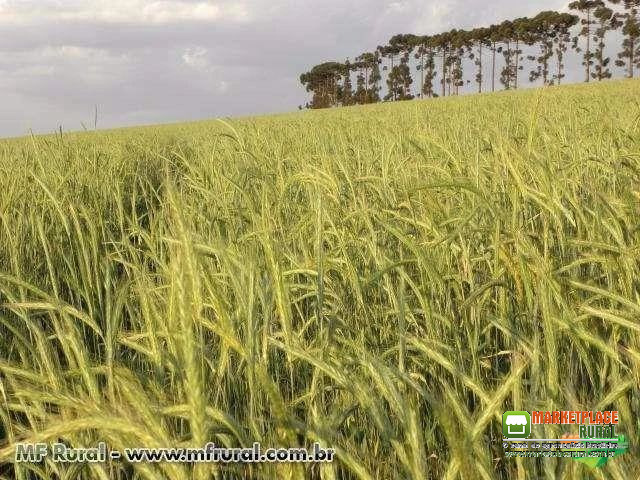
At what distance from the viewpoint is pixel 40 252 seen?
7.03 ft

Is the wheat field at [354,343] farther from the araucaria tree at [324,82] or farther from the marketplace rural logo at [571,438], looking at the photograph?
the araucaria tree at [324,82]

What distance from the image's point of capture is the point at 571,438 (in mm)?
646

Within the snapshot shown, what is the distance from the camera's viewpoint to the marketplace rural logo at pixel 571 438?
2.11 ft

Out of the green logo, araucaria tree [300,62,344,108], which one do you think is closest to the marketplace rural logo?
the green logo

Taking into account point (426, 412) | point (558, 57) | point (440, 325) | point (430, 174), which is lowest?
point (426, 412)

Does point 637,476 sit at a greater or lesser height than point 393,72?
lesser

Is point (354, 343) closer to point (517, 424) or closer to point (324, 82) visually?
point (517, 424)

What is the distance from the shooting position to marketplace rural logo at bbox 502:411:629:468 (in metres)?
0.64

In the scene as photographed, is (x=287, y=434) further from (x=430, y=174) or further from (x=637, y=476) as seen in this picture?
(x=430, y=174)

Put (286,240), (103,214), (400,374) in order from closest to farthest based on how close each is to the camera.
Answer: (400,374) → (286,240) → (103,214)

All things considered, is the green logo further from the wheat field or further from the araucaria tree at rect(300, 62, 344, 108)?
the araucaria tree at rect(300, 62, 344, 108)

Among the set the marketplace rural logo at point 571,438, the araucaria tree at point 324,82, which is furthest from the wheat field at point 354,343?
the araucaria tree at point 324,82

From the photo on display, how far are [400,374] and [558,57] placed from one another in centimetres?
5050

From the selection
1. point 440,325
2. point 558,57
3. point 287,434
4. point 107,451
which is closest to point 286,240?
point 440,325
